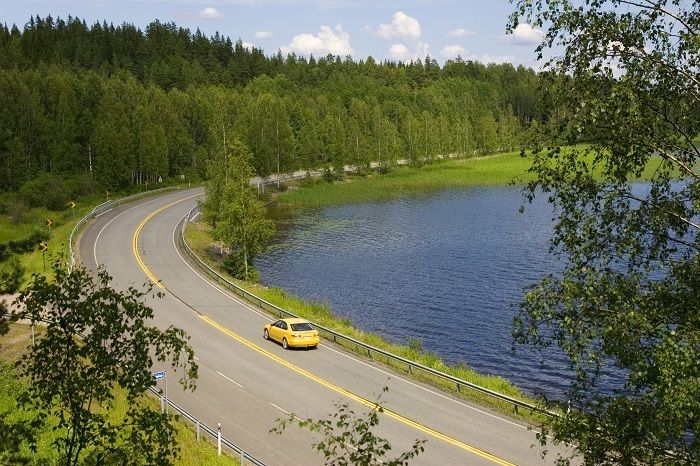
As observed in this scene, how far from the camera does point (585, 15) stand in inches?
382

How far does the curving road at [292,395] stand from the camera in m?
22.4

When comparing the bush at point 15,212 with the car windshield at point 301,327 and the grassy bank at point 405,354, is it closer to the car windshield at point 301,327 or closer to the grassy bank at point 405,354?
the grassy bank at point 405,354

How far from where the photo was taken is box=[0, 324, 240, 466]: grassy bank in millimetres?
20797

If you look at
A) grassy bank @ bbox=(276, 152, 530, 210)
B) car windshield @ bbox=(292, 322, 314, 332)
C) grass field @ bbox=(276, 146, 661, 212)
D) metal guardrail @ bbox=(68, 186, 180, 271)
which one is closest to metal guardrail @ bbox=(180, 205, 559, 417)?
car windshield @ bbox=(292, 322, 314, 332)

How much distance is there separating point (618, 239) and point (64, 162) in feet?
312

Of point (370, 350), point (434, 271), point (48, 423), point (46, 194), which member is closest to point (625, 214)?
point (48, 423)

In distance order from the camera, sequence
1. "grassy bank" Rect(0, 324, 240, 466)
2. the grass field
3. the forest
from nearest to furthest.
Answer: "grassy bank" Rect(0, 324, 240, 466), the forest, the grass field

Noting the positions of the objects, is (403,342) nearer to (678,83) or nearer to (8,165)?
(678,83)

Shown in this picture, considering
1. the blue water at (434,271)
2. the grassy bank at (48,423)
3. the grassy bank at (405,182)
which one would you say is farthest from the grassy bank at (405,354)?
the grassy bank at (405,182)

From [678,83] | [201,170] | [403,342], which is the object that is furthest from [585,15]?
[201,170]

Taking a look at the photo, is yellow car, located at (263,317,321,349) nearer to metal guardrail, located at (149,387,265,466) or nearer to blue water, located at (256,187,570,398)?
metal guardrail, located at (149,387,265,466)

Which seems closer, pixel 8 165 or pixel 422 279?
pixel 422 279

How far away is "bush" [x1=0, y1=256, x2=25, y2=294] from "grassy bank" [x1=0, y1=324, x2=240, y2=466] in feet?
16.0

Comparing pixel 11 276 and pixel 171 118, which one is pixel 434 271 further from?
pixel 171 118
